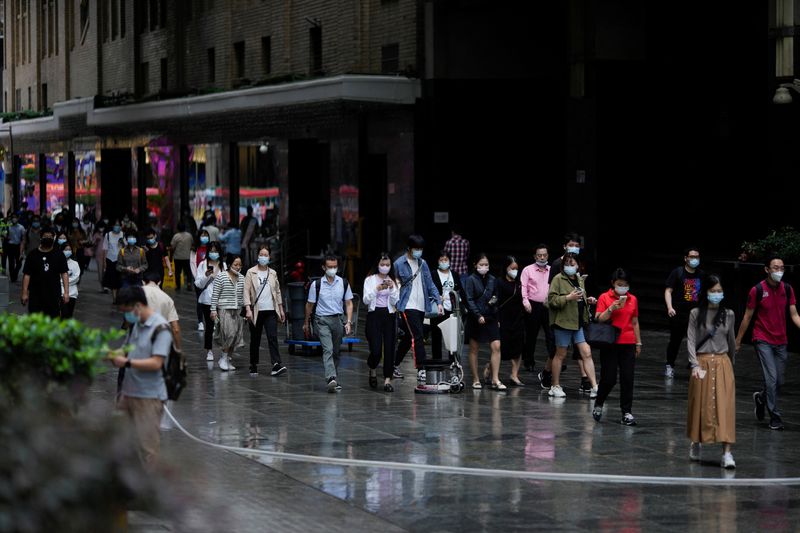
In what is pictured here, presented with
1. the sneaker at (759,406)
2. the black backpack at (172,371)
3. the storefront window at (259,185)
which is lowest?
the sneaker at (759,406)

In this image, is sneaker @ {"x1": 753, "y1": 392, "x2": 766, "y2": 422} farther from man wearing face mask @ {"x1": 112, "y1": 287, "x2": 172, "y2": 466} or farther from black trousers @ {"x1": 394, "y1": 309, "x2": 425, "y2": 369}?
man wearing face mask @ {"x1": 112, "y1": 287, "x2": 172, "y2": 466}

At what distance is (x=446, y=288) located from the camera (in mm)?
19375

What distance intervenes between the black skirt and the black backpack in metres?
7.74

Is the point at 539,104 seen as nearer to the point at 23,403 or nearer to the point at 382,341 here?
the point at 382,341

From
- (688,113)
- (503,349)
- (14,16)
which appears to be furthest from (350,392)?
(14,16)

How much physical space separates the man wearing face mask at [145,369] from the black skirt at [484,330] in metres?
7.92

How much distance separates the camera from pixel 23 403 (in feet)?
21.1

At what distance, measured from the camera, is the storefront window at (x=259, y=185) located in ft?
136

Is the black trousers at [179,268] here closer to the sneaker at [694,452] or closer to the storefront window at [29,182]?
the sneaker at [694,452]

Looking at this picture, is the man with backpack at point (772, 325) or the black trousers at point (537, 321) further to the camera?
the black trousers at point (537, 321)

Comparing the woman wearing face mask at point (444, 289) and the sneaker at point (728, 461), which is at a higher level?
the woman wearing face mask at point (444, 289)

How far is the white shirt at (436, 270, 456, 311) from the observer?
62.2 ft

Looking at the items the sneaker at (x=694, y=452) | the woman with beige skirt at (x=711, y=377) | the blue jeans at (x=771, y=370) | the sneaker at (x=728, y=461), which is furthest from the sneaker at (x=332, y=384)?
the sneaker at (x=728, y=461)

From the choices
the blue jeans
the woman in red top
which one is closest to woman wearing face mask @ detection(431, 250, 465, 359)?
the woman in red top
